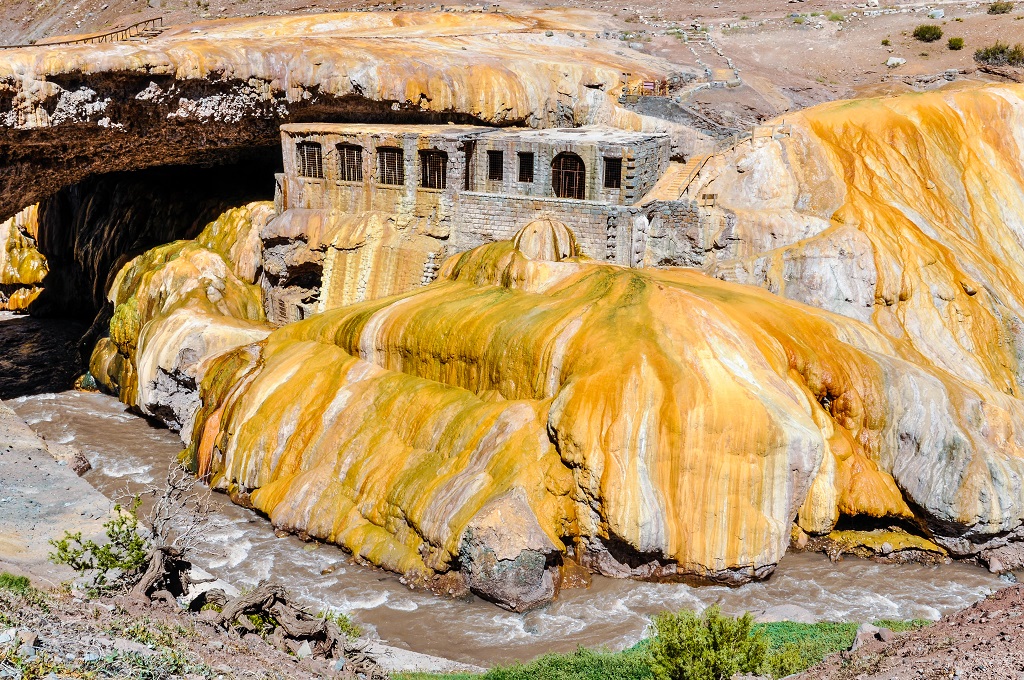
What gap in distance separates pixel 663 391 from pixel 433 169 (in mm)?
17934

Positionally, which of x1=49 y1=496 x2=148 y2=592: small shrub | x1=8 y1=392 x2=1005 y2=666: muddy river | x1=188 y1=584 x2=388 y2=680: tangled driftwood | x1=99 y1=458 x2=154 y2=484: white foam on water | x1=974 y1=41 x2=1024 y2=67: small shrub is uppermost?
x1=974 y1=41 x2=1024 y2=67: small shrub

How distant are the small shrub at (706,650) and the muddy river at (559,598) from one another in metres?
5.35

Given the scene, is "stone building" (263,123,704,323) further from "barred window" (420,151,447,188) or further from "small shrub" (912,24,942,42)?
"small shrub" (912,24,942,42)

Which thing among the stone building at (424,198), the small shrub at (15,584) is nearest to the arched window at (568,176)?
the stone building at (424,198)

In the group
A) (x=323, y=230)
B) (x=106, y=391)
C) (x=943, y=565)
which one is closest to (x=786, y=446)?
(x=943, y=565)

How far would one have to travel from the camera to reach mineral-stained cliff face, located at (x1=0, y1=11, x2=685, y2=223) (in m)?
44.3

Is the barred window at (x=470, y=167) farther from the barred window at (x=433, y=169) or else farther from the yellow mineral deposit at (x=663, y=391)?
the yellow mineral deposit at (x=663, y=391)

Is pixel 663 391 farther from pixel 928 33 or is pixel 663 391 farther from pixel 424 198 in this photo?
pixel 928 33

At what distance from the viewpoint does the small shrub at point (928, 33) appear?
64188 mm

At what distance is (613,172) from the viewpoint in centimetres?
4309

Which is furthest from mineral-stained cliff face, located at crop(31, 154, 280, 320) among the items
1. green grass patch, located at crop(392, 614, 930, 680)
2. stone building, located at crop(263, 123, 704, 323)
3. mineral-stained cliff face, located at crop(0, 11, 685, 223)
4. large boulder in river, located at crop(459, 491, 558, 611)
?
green grass patch, located at crop(392, 614, 930, 680)

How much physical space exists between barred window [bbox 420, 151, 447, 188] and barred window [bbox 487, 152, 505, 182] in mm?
1982

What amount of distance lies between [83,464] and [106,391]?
10885 mm

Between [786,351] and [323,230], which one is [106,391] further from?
[786,351]
